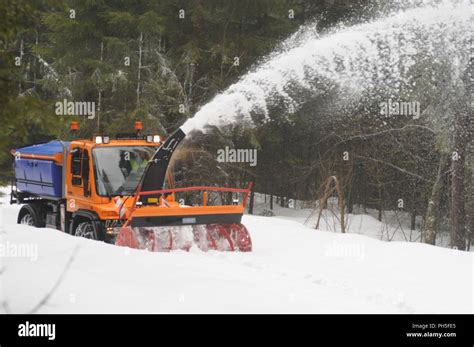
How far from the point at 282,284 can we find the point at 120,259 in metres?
1.84

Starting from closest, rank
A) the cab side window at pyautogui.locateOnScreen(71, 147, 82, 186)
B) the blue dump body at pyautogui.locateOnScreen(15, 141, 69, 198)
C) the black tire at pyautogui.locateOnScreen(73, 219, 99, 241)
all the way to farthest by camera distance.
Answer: the black tire at pyautogui.locateOnScreen(73, 219, 99, 241), the cab side window at pyautogui.locateOnScreen(71, 147, 82, 186), the blue dump body at pyautogui.locateOnScreen(15, 141, 69, 198)

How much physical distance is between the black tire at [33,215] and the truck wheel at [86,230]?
177 centimetres

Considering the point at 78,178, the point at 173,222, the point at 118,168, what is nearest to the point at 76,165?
the point at 78,178

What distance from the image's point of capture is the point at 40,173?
12242 mm

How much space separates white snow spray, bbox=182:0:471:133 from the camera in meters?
12.7

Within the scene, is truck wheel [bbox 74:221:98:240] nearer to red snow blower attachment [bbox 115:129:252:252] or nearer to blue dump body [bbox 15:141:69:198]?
red snow blower attachment [bbox 115:129:252:252]

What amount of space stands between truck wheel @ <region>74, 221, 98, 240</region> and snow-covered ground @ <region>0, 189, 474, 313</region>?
1.42 meters

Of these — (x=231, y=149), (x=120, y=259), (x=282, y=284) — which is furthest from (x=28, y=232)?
(x=231, y=149)

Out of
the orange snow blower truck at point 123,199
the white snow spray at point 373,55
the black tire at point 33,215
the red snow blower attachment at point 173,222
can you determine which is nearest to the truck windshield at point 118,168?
the orange snow blower truck at point 123,199

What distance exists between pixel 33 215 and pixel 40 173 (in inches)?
37.1

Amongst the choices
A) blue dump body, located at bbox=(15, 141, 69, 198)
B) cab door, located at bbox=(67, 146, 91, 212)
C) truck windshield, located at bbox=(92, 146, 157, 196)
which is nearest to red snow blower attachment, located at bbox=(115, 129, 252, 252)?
truck windshield, located at bbox=(92, 146, 157, 196)
